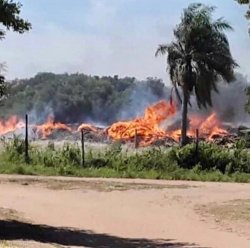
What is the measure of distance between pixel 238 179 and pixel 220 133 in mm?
26278

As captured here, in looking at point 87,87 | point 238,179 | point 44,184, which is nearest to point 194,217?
point 44,184

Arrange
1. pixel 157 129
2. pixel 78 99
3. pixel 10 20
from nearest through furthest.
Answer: pixel 10 20
pixel 157 129
pixel 78 99

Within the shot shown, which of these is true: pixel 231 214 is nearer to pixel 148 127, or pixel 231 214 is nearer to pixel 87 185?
pixel 87 185

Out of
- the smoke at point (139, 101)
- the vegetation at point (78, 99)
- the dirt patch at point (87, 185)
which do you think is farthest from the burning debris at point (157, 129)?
the dirt patch at point (87, 185)

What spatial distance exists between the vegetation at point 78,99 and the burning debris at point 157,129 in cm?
932

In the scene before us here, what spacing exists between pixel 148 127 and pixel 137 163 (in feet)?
80.0

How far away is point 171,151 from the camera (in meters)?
34.1

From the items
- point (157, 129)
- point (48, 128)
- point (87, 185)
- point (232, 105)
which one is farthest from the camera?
point (48, 128)

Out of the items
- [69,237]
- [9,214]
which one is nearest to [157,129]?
[9,214]

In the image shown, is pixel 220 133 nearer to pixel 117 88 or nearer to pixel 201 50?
pixel 201 50

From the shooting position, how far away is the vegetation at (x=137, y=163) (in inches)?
1227

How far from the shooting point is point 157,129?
2263 inches

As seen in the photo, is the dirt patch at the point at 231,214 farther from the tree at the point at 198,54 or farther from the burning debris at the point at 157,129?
the burning debris at the point at 157,129

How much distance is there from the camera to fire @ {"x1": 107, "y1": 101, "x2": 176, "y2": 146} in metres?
53.9
